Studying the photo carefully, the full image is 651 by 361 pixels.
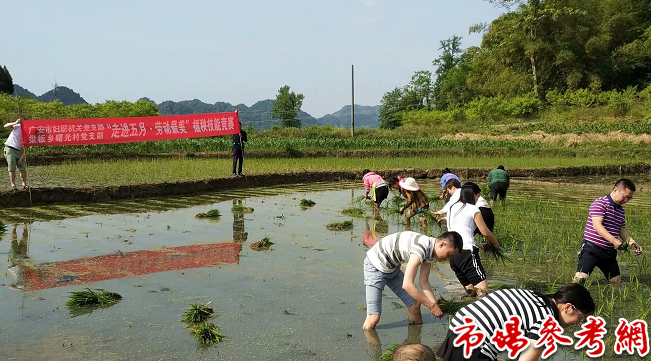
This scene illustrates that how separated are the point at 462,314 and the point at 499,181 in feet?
27.4

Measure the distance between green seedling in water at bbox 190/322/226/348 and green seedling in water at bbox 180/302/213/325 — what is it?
206mm

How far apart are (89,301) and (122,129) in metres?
13.0

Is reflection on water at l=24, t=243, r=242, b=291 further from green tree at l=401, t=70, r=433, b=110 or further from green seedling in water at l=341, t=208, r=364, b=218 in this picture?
green tree at l=401, t=70, r=433, b=110

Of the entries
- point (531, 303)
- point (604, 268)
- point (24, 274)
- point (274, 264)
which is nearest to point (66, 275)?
point (24, 274)

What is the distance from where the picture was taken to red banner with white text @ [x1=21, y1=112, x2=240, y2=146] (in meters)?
15.7

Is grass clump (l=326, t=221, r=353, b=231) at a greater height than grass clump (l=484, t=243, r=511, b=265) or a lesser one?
lesser

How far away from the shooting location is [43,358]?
4281mm

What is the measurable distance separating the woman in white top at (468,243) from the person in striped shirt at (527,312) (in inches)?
82.8

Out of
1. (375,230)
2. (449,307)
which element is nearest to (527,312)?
(449,307)

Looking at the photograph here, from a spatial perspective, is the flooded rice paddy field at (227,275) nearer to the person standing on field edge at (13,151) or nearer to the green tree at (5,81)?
the person standing on field edge at (13,151)

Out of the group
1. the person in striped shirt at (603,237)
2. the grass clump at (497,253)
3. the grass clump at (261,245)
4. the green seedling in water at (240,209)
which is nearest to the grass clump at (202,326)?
the grass clump at (261,245)

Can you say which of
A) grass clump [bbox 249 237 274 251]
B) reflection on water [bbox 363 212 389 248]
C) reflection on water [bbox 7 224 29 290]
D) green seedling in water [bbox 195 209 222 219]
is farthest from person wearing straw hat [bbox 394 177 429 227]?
reflection on water [bbox 7 224 29 290]

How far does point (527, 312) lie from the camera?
3.19 m

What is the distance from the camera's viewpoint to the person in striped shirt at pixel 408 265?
4215mm
